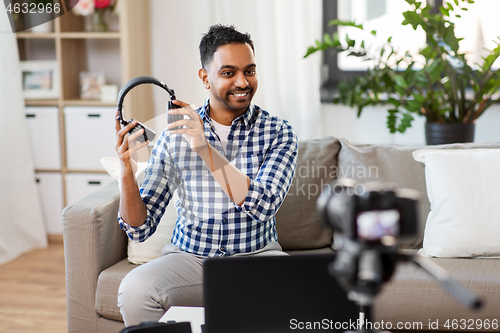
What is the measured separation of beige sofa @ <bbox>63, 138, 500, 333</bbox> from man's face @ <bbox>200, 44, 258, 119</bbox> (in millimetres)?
469

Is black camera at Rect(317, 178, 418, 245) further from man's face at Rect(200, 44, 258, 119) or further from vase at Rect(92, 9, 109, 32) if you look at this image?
vase at Rect(92, 9, 109, 32)

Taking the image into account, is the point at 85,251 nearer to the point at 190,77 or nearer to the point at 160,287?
the point at 160,287

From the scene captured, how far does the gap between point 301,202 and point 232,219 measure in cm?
42

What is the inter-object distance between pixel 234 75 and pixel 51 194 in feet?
6.07

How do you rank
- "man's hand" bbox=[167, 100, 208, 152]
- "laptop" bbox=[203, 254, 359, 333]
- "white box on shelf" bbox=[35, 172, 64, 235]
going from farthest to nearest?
"white box on shelf" bbox=[35, 172, 64, 235] → "man's hand" bbox=[167, 100, 208, 152] → "laptop" bbox=[203, 254, 359, 333]

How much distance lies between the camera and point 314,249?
1880 mm

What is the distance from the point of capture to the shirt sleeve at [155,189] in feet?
4.70

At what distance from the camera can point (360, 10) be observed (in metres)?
2.82

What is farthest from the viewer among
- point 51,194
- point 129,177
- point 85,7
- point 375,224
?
point 51,194

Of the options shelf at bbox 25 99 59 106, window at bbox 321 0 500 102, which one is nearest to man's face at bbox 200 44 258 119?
window at bbox 321 0 500 102

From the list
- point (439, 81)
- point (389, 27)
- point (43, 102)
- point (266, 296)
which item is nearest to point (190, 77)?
point (43, 102)

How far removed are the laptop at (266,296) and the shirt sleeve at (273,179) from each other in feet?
1.71

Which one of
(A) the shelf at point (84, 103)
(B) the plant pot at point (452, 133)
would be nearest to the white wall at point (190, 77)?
(A) the shelf at point (84, 103)

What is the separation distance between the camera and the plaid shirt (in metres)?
1.51
